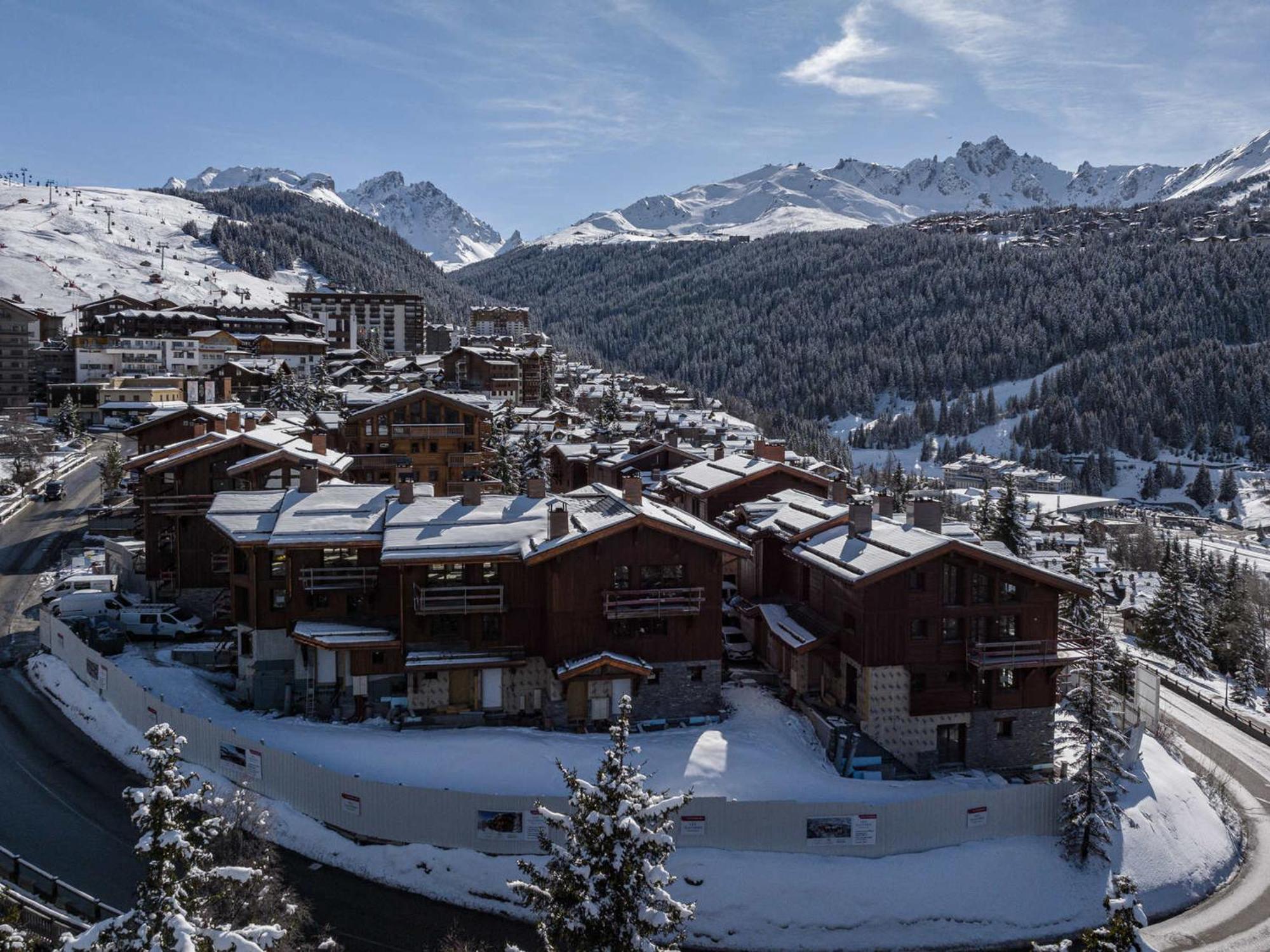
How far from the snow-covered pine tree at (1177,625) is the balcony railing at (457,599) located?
54329 mm

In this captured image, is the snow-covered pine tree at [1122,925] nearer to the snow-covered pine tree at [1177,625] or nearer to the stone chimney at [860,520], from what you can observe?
the stone chimney at [860,520]

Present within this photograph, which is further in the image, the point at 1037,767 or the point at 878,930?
the point at 1037,767

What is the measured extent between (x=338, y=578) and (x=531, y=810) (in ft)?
40.9

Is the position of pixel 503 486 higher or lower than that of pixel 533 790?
higher

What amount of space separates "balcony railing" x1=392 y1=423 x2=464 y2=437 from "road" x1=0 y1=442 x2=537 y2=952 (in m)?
30.6

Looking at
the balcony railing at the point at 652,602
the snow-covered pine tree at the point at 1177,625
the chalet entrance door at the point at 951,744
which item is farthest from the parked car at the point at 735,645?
the snow-covered pine tree at the point at 1177,625

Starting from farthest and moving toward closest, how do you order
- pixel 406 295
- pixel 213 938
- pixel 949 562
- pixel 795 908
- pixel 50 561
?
1. pixel 406 295
2. pixel 50 561
3. pixel 949 562
4. pixel 795 908
5. pixel 213 938

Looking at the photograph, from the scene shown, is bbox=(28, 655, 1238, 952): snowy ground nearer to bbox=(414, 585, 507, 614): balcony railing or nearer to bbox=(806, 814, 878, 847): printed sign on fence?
bbox=(806, 814, 878, 847): printed sign on fence

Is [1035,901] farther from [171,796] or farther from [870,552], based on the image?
[171,796]

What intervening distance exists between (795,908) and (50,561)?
48.8 m

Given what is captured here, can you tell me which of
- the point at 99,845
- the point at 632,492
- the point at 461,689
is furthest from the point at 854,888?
the point at 99,845

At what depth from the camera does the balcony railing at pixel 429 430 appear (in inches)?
2496

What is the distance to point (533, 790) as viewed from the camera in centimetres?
2833

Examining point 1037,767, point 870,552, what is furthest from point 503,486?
point 1037,767
